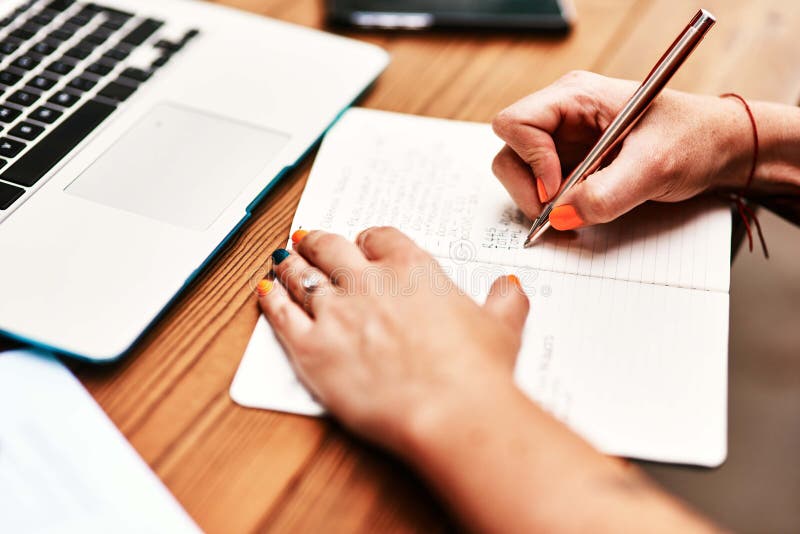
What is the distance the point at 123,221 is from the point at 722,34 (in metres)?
0.68

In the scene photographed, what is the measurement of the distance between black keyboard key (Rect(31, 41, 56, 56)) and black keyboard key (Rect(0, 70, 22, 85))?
38 mm

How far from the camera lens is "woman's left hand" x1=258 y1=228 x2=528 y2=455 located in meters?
0.44

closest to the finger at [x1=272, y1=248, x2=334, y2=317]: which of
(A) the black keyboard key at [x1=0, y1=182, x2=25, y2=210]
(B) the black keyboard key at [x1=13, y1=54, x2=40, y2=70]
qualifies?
(A) the black keyboard key at [x1=0, y1=182, x2=25, y2=210]

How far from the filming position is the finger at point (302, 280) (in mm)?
518

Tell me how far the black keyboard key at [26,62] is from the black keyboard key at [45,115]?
0.07 m

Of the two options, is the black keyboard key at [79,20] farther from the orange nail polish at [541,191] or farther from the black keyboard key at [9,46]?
the orange nail polish at [541,191]

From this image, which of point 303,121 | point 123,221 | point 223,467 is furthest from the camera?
point 303,121

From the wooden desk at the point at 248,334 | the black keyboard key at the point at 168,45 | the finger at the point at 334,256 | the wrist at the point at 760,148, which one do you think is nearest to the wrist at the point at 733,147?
the wrist at the point at 760,148

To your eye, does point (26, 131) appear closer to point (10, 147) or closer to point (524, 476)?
point (10, 147)

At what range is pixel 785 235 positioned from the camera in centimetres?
86

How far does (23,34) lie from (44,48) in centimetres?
4

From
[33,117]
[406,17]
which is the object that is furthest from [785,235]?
[33,117]

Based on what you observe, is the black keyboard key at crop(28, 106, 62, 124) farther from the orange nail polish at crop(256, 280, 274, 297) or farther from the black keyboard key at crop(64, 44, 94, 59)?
the orange nail polish at crop(256, 280, 274, 297)

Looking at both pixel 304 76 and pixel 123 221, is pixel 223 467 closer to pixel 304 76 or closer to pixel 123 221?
pixel 123 221
